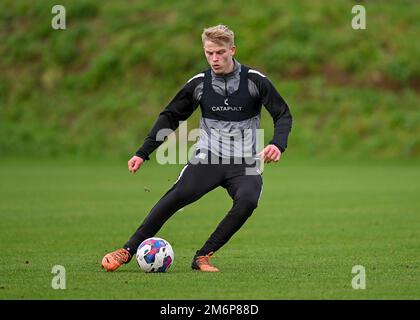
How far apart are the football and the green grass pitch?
151 millimetres

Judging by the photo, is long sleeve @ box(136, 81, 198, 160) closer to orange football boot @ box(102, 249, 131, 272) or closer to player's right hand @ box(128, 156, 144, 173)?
player's right hand @ box(128, 156, 144, 173)

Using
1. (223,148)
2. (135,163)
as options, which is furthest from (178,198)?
(223,148)

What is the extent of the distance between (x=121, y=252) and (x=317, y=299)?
101 inches

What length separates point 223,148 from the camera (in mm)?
10344

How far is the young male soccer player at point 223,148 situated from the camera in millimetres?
10203

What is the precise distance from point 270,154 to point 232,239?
15.3 ft

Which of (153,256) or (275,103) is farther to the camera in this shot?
(275,103)

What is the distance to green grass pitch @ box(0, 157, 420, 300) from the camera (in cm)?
911

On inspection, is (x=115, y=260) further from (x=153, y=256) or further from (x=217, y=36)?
(x=217, y=36)

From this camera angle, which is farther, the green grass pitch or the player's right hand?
the player's right hand

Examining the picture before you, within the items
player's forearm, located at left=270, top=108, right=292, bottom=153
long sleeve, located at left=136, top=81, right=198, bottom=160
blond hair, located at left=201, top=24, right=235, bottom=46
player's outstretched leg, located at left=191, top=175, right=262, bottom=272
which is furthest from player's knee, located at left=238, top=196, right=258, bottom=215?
blond hair, located at left=201, top=24, right=235, bottom=46

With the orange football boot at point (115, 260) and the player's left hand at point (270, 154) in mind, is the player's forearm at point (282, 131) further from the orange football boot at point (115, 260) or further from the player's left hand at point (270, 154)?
the orange football boot at point (115, 260)

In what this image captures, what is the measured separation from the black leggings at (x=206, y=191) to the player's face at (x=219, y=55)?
100 cm
